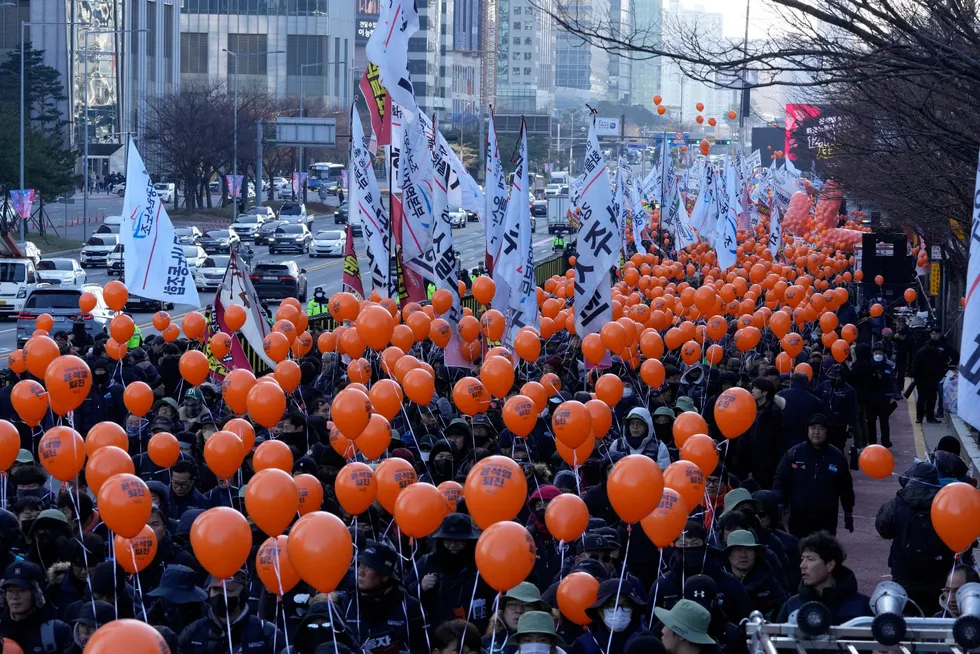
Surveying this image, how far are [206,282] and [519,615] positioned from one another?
34.0 meters

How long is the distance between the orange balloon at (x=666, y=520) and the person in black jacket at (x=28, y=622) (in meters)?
2.97

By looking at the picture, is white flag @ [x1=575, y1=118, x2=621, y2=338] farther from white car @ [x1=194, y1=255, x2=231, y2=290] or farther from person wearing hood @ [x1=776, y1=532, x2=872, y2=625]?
white car @ [x1=194, y1=255, x2=231, y2=290]

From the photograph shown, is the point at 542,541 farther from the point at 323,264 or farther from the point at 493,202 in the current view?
the point at 323,264

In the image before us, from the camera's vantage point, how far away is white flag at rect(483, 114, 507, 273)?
18281 mm

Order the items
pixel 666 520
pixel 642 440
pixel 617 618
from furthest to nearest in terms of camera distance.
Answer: pixel 642 440
pixel 666 520
pixel 617 618

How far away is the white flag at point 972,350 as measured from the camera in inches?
263

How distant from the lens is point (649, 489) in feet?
24.4

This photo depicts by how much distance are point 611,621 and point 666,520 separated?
1.04 m

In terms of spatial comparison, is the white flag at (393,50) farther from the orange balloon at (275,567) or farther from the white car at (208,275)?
the white car at (208,275)

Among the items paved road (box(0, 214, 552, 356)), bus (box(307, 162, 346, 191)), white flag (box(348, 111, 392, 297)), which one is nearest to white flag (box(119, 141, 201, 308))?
white flag (box(348, 111, 392, 297))

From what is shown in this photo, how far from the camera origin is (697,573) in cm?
759

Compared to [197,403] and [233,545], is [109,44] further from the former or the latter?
[233,545]

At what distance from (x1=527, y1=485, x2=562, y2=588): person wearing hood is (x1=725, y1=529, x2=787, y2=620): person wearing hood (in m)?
1.03

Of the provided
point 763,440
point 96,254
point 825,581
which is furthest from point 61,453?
point 96,254
